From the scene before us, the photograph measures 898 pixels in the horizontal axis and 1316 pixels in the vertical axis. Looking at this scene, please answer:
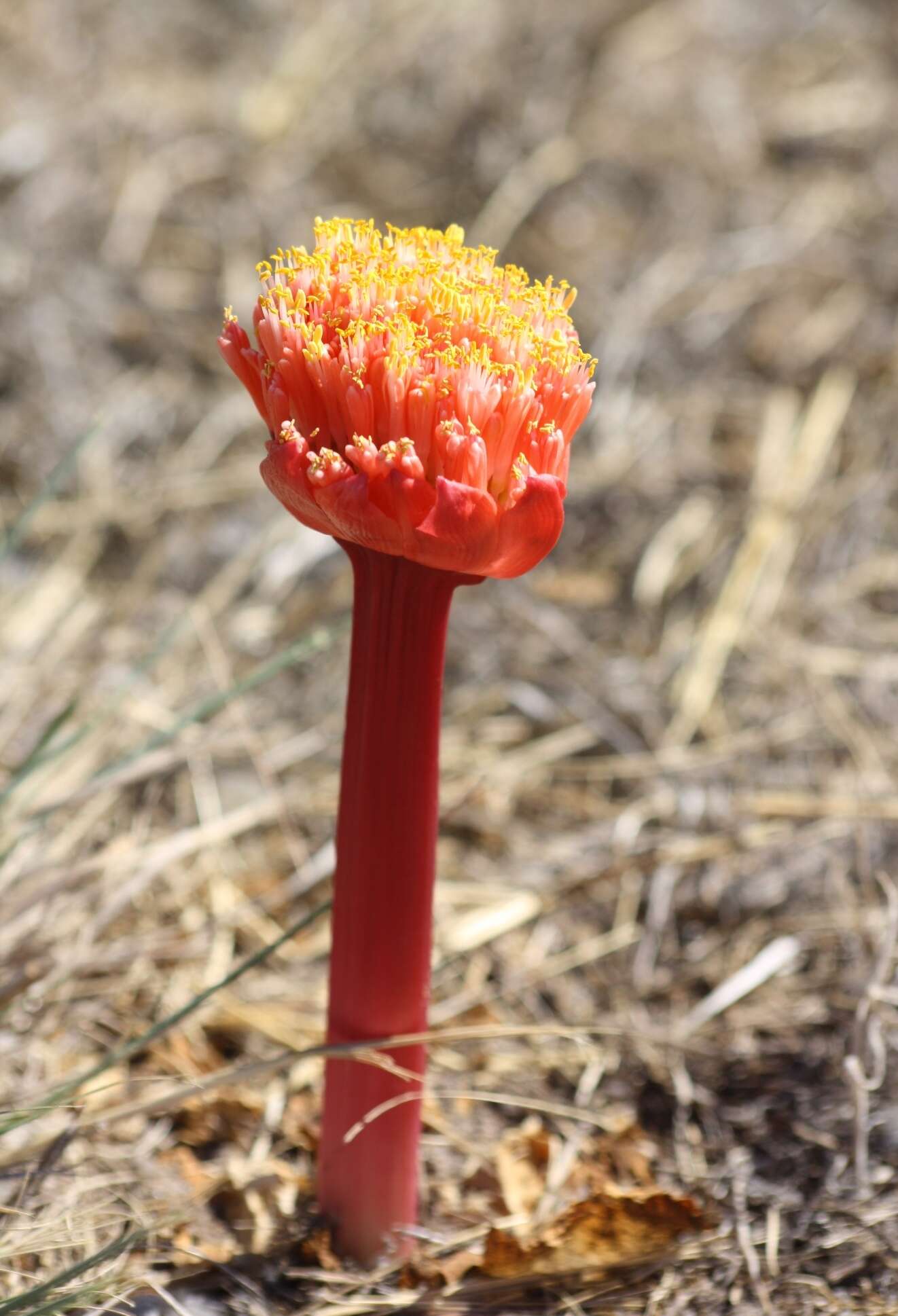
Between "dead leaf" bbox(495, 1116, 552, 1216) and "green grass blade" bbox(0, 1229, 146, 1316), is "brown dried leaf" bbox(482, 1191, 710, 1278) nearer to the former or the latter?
"dead leaf" bbox(495, 1116, 552, 1216)

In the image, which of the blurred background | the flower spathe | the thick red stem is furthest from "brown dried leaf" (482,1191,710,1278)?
the flower spathe

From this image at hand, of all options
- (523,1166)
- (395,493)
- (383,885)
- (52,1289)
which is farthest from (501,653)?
(52,1289)

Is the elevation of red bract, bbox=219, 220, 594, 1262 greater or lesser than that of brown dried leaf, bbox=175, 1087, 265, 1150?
greater

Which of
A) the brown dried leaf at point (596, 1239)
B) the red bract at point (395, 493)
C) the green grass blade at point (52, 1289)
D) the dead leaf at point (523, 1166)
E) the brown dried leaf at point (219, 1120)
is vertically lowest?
the green grass blade at point (52, 1289)

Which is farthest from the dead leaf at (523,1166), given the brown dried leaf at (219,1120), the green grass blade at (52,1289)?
the green grass blade at (52,1289)

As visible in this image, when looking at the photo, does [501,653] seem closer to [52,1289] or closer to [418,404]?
[418,404]

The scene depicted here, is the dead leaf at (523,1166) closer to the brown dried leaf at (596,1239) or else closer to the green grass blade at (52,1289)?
the brown dried leaf at (596,1239)

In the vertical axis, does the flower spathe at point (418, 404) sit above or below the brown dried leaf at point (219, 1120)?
above

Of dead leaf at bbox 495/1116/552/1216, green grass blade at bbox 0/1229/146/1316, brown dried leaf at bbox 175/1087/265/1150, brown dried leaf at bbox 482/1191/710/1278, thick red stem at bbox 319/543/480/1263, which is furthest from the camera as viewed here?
brown dried leaf at bbox 175/1087/265/1150
